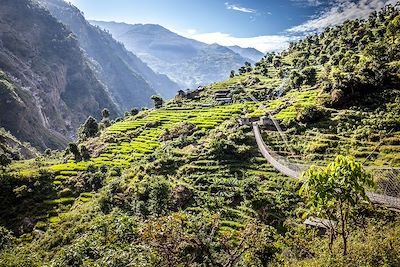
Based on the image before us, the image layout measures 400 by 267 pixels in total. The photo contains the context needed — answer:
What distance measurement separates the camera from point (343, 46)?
108375mm

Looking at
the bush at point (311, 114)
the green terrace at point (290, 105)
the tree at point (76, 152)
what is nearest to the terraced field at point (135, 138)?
the tree at point (76, 152)

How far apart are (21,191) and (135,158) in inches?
840

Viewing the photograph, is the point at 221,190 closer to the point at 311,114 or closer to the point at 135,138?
the point at 311,114

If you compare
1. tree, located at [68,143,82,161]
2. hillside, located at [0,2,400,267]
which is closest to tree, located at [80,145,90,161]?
hillside, located at [0,2,400,267]

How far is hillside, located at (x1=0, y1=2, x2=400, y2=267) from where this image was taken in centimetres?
2314

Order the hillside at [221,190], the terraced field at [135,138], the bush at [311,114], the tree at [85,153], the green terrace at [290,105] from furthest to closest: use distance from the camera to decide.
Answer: the tree at [85,153], the terraced field at [135,138], the green terrace at [290,105], the bush at [311,114], the hillside at [221,190]

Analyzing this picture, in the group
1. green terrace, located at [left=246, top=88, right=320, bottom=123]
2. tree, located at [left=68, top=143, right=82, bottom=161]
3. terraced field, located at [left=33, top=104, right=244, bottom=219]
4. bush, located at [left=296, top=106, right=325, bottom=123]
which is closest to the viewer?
bush, located at [left=296, top=106, right=325, bottom=123]

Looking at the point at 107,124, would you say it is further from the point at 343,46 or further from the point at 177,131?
the point at 343,46

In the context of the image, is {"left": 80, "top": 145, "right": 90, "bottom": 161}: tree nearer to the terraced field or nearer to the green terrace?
the terraced field

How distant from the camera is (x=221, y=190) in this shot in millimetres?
50000

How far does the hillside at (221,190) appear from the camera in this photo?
23.1 m

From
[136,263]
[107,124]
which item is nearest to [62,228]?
[136,263]

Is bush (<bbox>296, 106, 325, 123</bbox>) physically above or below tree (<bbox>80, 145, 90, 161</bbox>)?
above

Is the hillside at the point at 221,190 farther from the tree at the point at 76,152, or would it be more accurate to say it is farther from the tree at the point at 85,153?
the tree at the point at 85,153
